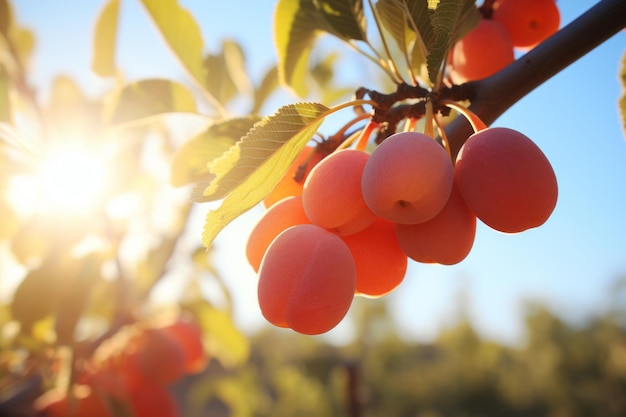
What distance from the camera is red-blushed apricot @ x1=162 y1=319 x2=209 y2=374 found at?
1.10m

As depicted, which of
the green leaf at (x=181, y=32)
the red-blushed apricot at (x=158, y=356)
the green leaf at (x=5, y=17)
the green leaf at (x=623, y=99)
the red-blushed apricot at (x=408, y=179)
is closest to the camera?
the red-blushed apricot at (x=408, y=179)

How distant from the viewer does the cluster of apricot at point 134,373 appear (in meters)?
0.93

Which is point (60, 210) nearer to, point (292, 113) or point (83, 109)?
point (83, 109)

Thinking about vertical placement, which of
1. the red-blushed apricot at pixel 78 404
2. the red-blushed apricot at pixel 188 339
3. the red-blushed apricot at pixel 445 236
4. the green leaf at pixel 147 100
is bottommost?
the red-blushed apricot at pixel 78 404

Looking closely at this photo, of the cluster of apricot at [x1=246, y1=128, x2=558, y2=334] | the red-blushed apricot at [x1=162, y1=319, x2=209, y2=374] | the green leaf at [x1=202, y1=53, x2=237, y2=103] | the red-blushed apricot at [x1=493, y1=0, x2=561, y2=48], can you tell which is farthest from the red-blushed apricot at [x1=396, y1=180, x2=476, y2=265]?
the red-blushed apricot at [x1=162, y1=319, x2=209, y2=374]

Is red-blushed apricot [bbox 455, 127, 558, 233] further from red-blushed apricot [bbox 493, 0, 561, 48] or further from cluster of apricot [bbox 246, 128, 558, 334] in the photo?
red-blushed apricot [bbox 493, 0, 561, 48]

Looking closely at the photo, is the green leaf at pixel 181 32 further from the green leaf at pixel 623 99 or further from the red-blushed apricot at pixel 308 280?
the green leaf at pixel 623 99

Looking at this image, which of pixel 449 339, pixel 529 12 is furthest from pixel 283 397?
pixel 529 12

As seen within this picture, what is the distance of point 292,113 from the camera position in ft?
1.31

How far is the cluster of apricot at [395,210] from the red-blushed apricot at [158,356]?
705mm

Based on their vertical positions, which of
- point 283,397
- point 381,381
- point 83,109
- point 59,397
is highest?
point 83,109

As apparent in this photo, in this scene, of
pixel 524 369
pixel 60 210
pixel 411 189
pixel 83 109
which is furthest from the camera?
pixel 524 369

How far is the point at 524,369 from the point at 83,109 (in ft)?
26.0

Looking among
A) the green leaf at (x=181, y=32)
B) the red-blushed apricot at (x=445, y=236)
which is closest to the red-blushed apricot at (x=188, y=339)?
the green leaf at (x=181, y=32)
